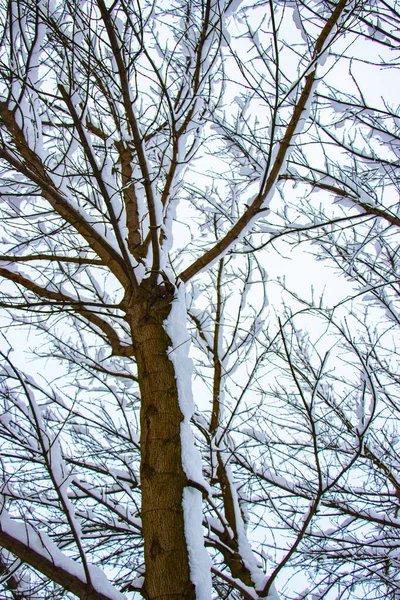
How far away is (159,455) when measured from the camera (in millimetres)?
1666

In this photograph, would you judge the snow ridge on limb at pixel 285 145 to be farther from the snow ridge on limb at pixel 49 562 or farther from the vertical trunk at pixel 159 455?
the snow ridge on limb at pixel 49 562

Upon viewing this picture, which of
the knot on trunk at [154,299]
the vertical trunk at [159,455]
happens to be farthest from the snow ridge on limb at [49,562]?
the knot on trunk at [154,299]

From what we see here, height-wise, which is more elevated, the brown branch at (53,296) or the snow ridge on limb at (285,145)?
the snow ridge on limb at (285,145)

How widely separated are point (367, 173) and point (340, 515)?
2790 mm

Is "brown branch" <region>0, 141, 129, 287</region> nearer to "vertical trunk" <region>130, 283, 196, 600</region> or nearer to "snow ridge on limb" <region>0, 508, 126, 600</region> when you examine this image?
"vertical trunk" <region>130, 283, 196, 600</region>

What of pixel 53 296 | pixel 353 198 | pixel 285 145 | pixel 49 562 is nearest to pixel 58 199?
pixel 53 296

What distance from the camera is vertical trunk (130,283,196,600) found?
1396 mm

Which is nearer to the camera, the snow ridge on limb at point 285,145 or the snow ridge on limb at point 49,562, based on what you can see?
the snow ridge on limb at point 49,562

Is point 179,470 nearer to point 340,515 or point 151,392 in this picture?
point 151,392

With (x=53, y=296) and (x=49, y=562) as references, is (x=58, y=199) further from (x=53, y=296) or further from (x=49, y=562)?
(x=49, y=562)

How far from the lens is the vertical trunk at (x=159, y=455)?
1396 millimetres

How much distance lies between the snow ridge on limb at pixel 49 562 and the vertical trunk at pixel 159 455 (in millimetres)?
175

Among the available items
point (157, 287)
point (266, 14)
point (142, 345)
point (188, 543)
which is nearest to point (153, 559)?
point (188, 543)

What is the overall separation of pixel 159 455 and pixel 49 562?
0.52 metres
